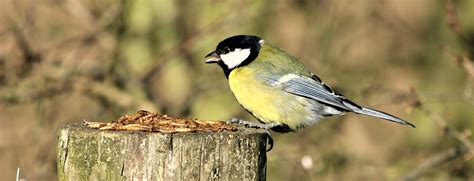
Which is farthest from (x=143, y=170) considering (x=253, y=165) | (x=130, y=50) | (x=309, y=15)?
(x=309, y=15)

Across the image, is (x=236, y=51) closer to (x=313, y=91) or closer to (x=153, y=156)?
(x=313, y=91)

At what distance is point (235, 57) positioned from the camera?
4.96 m

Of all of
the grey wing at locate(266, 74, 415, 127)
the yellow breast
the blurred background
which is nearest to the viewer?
the yellow breast

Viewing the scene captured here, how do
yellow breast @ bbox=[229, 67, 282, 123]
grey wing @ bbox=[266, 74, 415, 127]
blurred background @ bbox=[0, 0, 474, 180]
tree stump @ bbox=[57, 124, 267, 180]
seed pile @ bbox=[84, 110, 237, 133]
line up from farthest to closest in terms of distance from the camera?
blurred background @ bbox=[0, 0, 474, 180] → grey wing @ bbox=[266, 74, 415, 127] → yellow breast @ bbox=[229, 67, 282, 123] → seed pile @ bbox=[84, 110, 237, 133] → tree stump @ bbox=[57, 124, 267, 180]

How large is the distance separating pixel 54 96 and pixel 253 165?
3794 mm

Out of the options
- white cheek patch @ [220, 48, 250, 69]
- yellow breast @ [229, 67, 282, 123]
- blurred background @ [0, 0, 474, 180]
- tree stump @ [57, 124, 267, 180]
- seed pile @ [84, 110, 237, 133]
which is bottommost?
tree stump @ [57, 124, 267, 180]

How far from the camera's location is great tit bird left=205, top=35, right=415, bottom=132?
15.6ft

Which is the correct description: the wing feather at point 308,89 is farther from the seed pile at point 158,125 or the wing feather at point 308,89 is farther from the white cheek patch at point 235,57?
the seed pile at point 158,125

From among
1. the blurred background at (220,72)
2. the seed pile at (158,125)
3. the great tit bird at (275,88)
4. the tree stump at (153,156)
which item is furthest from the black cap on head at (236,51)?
the tree stump at (153,156)

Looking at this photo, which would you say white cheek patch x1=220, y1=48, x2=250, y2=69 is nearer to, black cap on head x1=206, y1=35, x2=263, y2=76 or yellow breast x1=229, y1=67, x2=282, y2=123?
black cap on head x1=206, y1=35, x2=263, y2=76

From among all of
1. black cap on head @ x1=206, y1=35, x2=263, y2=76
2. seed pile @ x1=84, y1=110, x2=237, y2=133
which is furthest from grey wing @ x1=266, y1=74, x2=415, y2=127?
seed pile @ x1=84, y1=110, x2=237, y2=133

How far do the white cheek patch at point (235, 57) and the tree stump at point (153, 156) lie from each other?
8.04 ft

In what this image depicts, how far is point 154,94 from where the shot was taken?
664 cm

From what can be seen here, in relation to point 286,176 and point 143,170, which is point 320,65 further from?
point 143,170
